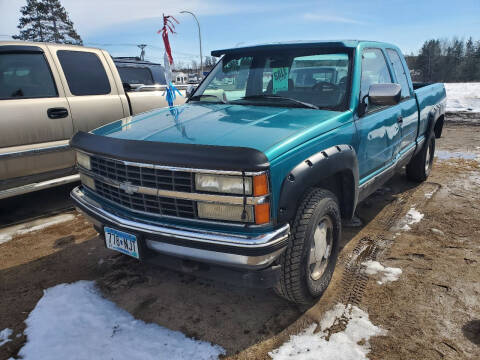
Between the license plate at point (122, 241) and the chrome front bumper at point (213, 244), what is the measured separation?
0.21 feet

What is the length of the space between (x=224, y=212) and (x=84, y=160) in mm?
1410

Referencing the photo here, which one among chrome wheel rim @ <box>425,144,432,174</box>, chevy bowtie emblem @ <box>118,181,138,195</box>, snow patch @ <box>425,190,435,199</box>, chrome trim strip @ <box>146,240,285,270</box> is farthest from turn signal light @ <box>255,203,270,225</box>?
chrome wheel rim @ <box>425,144,432,174</box>

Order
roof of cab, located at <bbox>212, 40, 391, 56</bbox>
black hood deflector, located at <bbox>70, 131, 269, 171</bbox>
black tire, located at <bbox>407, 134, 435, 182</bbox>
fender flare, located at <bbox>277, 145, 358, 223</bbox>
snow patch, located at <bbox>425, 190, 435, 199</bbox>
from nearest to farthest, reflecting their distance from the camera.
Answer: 1. black hood deflector, located at <bbox>70, 131, 269, 171</bbox>
2. fender flare, located at <bbox>277, 145, 358, 223</bbox>
3. roof of cab, located at <bbox>212, 40, 391, 56</bbox>
4. snow patch, located at <bbox>425, 190, 435, 199</bbox>
5. black tire, located at <bbox>407, 134, 435, 182</bbox>

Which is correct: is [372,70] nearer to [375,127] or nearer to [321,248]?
[375,127]

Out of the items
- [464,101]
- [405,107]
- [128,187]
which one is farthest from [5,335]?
[464,101]

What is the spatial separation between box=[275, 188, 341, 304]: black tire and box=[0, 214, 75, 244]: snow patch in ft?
10.2

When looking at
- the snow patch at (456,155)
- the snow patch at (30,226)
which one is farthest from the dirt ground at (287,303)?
the snow patch at (456,155)

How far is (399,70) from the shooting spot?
4.32 meters

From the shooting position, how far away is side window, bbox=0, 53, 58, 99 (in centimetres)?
390

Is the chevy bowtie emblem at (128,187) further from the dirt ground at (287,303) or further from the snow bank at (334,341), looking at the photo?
the snow bank at (334,341)

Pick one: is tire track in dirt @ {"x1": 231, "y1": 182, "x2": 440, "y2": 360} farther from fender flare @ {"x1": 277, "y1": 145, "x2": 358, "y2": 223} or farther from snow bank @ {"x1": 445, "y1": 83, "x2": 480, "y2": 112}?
snow bank @ {"x1": 445, "y1": 83, "x2": 480, "y2": 112}

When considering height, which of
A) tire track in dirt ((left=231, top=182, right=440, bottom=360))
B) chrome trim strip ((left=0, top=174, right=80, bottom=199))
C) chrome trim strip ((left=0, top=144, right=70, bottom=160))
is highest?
chrome trim strip ((left=0, top=144, right=70, bottom=160))

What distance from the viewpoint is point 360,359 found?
6.97 feet

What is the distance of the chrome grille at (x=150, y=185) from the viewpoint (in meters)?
2.14
